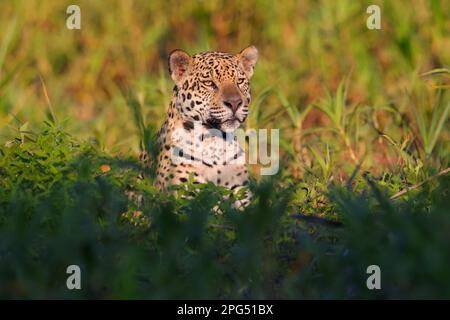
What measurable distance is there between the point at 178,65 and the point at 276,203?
1.79 meters

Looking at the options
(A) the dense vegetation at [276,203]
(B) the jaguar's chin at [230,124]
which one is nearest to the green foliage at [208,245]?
(A) the dense vegetation at [276,203]

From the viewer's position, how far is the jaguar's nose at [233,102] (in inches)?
255

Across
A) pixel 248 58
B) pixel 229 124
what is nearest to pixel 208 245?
pixel 229 124

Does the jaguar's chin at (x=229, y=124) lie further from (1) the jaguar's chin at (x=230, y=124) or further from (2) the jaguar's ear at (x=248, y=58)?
(2) the jaguar's ear at (x=248, y=58)

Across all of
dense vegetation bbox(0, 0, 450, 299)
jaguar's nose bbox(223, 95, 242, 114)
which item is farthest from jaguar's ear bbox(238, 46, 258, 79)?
dense vegetation bbox(0, 0, 450, 299)

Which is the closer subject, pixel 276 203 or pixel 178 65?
pixel 276 203

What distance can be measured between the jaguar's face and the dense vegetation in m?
0.40

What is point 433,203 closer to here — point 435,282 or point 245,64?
point 435,282

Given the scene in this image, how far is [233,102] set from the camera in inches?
256

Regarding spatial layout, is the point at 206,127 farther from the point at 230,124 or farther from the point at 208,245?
the point at 208,245

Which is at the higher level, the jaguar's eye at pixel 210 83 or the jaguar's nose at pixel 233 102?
the jaguar's eye at pixel 210 83

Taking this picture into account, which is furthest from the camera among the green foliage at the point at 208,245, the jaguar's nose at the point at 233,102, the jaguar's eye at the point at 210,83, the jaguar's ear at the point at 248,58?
the jaguar's ear at the point at 248,58

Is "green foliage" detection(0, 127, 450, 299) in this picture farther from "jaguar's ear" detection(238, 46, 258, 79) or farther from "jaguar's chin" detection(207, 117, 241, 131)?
"jaguar's ear" detection(238, 46, 258, 79)
